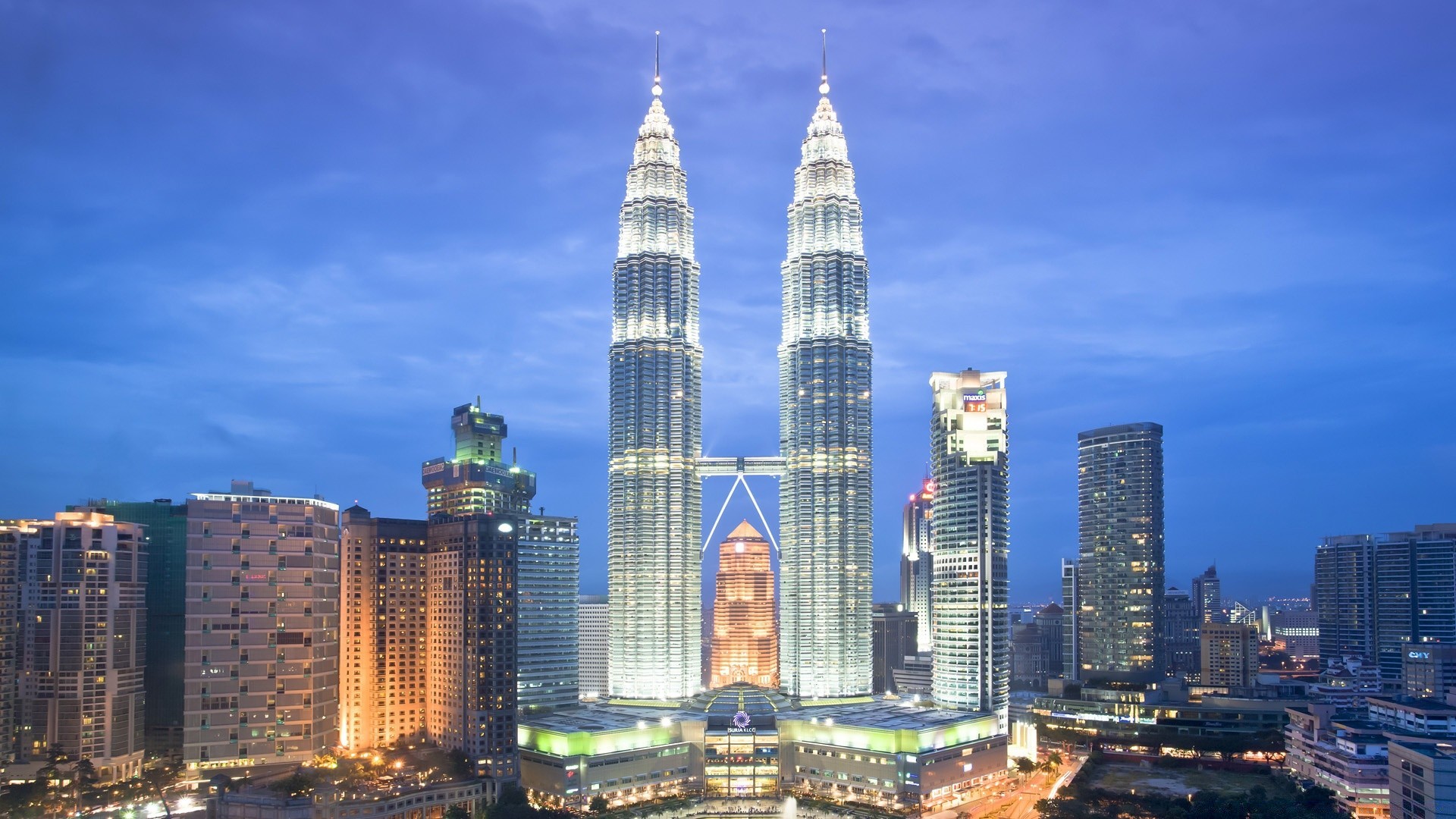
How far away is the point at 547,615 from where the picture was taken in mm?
135750

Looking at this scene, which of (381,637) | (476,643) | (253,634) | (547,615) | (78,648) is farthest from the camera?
(547,615)

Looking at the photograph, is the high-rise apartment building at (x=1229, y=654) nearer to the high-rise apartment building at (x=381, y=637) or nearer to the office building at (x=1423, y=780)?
the office building at (x=1423, y=780)

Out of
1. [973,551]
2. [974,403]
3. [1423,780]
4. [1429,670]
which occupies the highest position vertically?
[974,403]

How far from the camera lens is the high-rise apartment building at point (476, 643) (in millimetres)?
119688

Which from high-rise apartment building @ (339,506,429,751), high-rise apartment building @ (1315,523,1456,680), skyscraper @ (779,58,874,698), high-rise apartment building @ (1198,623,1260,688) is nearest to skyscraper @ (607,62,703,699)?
skyscraper @ (779,58,874,698)

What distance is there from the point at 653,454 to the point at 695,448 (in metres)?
7.18

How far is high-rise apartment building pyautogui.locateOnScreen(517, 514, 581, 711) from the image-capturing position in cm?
13388

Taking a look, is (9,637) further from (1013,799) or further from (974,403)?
(974,403)

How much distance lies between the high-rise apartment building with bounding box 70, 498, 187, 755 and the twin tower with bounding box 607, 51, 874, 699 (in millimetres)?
50636

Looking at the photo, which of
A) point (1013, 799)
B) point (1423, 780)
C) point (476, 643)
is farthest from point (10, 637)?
point (1423, 780)

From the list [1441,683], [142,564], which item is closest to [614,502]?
[142,564]

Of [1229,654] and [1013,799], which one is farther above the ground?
[1229,654]

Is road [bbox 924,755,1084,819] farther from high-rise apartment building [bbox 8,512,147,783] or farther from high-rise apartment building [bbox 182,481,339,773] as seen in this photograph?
high-rise apartment building [bbox 8,512,147,783]

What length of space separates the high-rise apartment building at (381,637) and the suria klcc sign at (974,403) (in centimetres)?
6774
